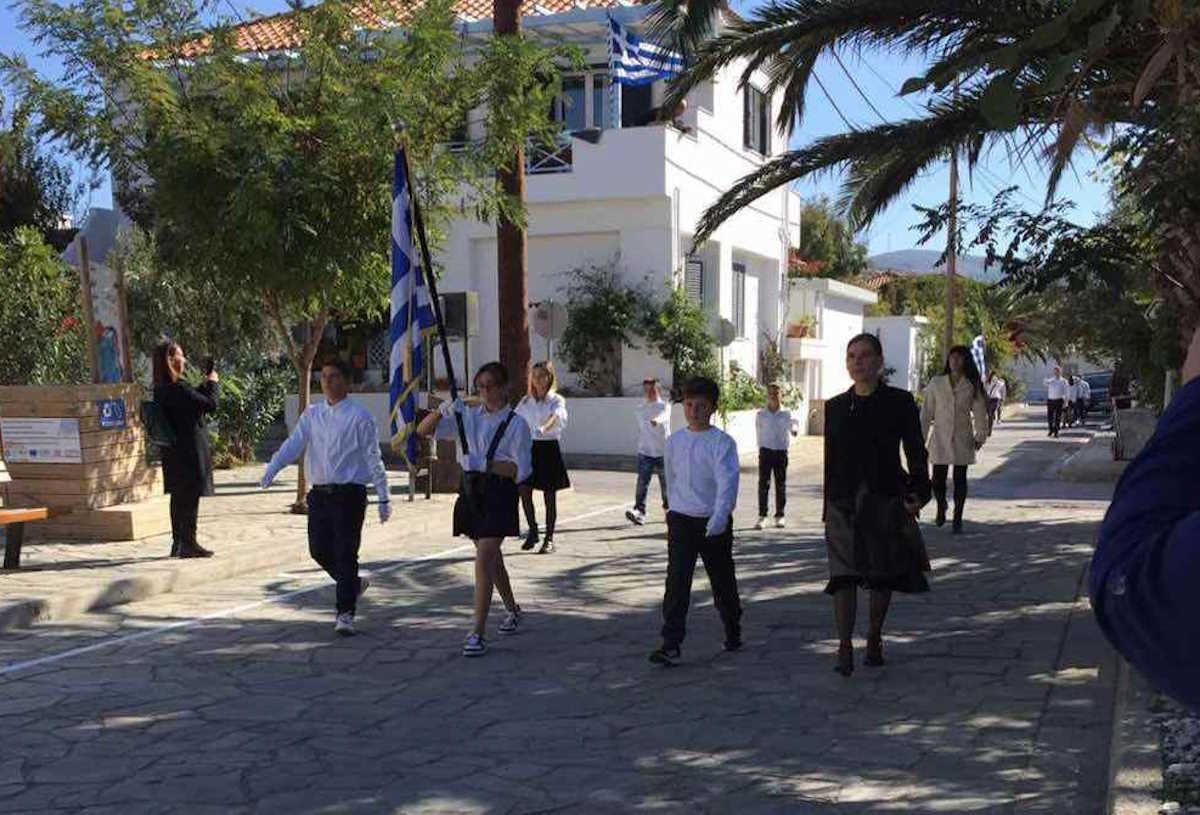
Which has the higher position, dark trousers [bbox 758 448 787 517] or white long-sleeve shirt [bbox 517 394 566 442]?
white long-sleeve shirt [bbox 517 394 566 442]

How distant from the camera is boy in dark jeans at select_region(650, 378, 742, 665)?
6852 mm

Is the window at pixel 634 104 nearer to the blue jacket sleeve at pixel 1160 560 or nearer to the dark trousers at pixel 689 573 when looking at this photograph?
the dark trousers at pixel 689 573

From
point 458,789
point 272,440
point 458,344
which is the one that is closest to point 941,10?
point 458,789

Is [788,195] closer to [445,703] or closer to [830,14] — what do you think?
[830,14]

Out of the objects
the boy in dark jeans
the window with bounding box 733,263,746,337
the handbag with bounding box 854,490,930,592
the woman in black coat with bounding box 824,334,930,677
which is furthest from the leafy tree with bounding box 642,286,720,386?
the handbag with bounding box 854,490,930,592

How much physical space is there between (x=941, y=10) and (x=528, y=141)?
566 cm

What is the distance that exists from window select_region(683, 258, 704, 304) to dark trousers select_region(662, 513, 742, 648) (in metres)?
16.3

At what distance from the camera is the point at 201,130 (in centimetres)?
1170

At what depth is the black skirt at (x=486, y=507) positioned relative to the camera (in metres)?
7.30

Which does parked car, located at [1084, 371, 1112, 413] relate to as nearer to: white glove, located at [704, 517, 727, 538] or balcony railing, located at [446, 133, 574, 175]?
balcony railing, located at [446, 133, 574, 175]

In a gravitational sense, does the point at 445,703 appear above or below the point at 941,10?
below

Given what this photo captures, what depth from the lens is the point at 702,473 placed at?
7027mm

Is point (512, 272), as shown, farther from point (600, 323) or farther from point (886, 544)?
point (886, 544)

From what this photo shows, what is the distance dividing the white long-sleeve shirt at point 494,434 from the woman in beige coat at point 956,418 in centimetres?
579
